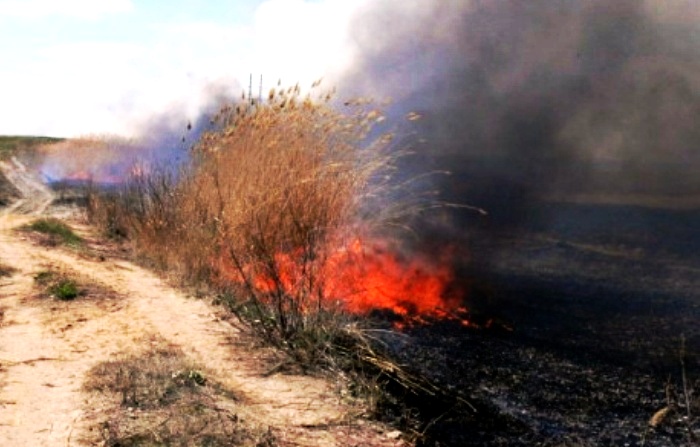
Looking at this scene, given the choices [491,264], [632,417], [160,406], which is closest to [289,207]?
[160,406]

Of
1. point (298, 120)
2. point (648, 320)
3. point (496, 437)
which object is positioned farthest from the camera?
point (648, 320)

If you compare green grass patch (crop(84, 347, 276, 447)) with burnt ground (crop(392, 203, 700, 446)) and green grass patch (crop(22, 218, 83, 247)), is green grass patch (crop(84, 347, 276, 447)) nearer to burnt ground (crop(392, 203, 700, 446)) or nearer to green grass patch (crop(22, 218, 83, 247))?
burnt ground (crop(392, 203, 700, 446))

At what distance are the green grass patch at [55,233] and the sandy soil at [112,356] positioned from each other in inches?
116

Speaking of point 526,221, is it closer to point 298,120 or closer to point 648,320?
point 648,320

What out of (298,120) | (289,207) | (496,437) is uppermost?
(298,120)

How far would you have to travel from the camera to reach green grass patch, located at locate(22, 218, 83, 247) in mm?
12633

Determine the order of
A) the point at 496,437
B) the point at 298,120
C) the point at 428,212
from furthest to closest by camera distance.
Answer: the point at 428,212, the point at 298,120, the point at 496,437

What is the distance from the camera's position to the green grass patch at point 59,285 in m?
7.95

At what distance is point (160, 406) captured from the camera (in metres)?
4.56

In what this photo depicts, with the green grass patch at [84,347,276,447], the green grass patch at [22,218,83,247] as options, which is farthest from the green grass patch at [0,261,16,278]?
the green grass patch at [84,347,276,447]

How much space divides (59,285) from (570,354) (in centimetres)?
640

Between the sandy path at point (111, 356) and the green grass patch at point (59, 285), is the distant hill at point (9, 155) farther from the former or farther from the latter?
the sandy path at point (111, 356)

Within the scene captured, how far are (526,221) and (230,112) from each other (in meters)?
12.5

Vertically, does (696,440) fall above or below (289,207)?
below
